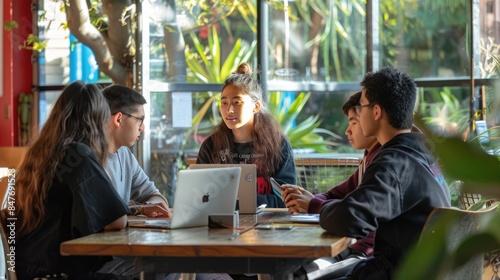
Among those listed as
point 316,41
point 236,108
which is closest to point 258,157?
point 236,108

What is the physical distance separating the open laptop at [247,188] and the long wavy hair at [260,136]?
56 centimetres

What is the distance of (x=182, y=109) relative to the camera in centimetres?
636

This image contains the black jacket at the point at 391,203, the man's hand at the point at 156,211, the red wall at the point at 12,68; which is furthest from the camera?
the red wall at the point at 12,68

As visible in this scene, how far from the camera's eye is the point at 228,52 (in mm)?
6820

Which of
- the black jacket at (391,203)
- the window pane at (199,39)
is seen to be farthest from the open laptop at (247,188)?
the window pane at (199,39)

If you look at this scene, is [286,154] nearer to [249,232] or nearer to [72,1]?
[249,232]

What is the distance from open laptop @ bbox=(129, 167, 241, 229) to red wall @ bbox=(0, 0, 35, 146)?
4905mm

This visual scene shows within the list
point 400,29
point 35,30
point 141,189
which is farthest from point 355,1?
point 141,189

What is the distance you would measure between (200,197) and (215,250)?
0.49m

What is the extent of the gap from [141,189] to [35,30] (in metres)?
4.31

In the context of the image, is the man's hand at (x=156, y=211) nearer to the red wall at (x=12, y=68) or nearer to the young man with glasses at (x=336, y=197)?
the young man with glasses at (x=336, y=197)

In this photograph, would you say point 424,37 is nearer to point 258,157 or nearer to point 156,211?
point 258,157

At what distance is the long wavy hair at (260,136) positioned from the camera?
360cm

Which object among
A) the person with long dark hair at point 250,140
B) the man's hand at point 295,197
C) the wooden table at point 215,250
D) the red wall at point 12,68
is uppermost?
the red wall at point 12,68
